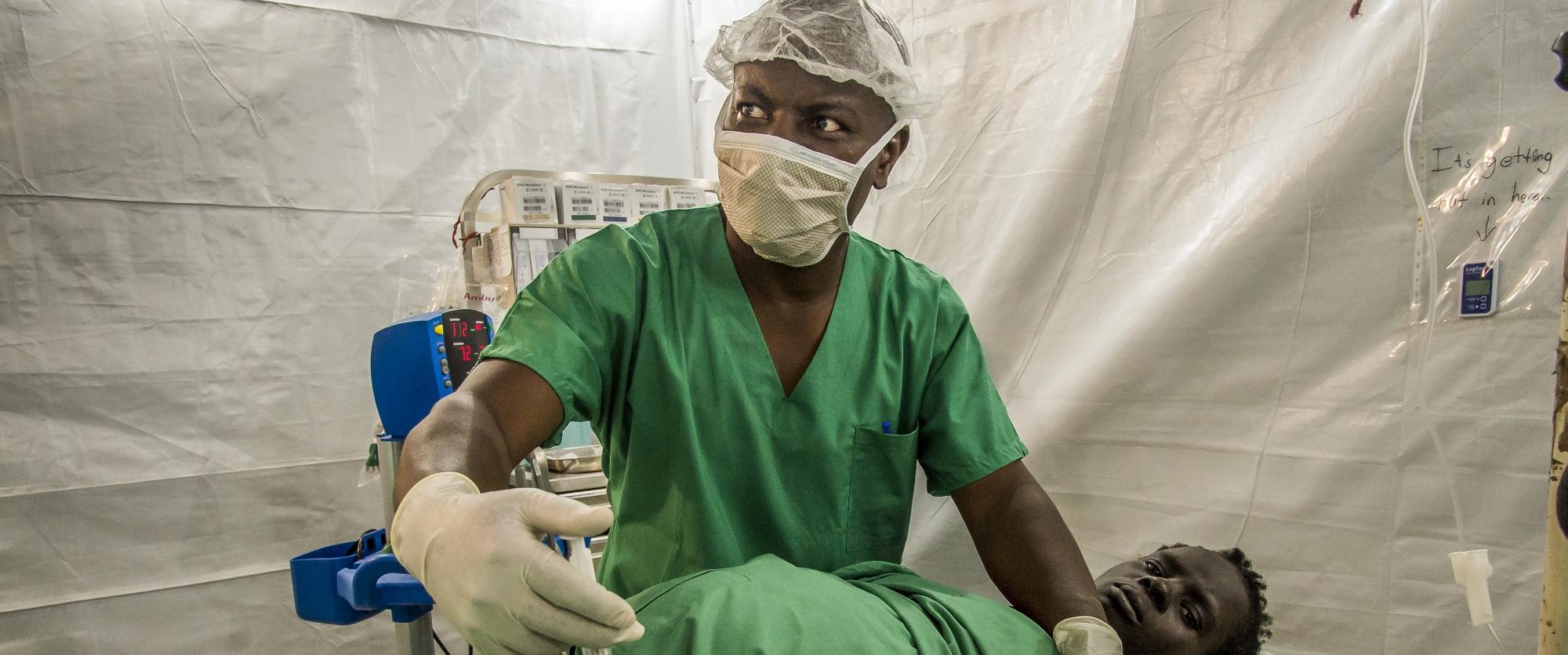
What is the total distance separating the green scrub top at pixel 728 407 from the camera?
107cm

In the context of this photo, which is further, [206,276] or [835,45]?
[206,276]

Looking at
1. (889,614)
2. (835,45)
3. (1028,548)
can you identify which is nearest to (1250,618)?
(1028,548)

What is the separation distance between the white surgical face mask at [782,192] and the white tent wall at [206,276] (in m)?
1.50

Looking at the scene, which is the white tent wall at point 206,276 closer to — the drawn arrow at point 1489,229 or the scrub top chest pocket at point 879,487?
the scrub top chest pocket at point 879,487

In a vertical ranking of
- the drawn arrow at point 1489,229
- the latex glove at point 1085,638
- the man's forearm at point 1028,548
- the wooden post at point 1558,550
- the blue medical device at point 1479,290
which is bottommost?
the latex glove at point 1085,638

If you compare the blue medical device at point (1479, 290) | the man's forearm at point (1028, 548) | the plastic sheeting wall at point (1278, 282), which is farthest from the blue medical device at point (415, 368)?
the blue medical device at point (1479, 290)

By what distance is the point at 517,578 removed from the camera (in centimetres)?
64

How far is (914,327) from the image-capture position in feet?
4.07

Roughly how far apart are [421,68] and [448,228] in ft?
1.47

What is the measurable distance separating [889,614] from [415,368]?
0.88 m

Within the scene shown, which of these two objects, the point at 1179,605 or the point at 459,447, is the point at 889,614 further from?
the point at 1179,605

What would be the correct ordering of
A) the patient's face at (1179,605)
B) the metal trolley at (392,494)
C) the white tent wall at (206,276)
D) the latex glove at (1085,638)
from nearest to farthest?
1. the latex glove at (1085,638)
2. the metal trolley at (392,494)
3. the patient's face at (1179,605)
4. the white tent wall at (206,276)

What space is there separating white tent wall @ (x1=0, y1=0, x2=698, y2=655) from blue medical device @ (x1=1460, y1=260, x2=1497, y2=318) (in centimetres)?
224

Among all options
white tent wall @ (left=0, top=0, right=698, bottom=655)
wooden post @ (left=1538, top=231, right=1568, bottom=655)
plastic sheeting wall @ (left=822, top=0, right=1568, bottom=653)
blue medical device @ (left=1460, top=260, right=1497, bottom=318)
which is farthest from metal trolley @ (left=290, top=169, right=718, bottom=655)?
blue medical device @ (left=1460, top=260, right=1497, bottom=318)
